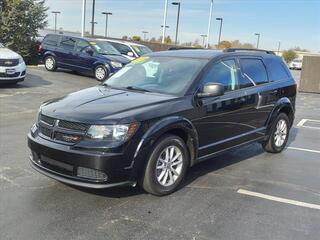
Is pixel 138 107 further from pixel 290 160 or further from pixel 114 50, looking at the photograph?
pixel 114 50

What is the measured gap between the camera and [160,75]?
5.96 meters

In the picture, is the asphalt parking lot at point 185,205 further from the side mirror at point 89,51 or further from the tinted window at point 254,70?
the side mirror at point 89,51

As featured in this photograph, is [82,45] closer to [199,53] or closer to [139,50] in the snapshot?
[139,50]

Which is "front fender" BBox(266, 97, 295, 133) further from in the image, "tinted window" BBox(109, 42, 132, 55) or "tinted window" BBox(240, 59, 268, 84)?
"tinted window" BBox(109, 42, 132, 55)

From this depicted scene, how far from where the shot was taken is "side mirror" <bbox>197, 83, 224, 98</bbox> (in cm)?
543

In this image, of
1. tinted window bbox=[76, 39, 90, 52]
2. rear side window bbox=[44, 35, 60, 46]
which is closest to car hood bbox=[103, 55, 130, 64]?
tinted window bbox=[76, 39, 90, 52]

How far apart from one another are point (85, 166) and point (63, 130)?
481 millimetres

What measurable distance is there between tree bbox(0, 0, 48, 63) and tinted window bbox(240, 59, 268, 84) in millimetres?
18344

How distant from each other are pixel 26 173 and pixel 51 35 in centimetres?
1567

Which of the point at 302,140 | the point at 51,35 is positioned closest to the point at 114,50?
the point at 51,35

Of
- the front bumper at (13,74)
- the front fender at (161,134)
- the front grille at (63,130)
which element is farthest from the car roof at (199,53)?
the front bumper at (13,74)

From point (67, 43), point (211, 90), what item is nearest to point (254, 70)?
point (211, 90)

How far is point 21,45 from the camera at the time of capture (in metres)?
23.2

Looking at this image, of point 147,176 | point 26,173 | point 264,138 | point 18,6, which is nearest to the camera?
point 147,176
